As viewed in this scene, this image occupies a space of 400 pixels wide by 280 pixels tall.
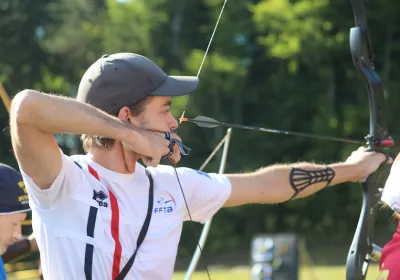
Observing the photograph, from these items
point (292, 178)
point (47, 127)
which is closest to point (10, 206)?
point (47, 127)

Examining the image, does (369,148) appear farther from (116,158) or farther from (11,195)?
(11,195)

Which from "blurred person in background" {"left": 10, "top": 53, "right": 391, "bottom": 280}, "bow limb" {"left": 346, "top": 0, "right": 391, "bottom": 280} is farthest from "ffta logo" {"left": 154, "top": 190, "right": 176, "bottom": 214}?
"bow limb" {"left": 346, "top": 0, "right": 391, "bottom": 280}

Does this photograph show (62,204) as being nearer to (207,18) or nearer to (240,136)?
(240,136)

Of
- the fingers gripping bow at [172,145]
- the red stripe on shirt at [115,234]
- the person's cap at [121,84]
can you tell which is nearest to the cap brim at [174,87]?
the person's cap at [121,84]

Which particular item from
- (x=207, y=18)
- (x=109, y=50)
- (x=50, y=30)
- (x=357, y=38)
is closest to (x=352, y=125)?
(x=207, y=18)

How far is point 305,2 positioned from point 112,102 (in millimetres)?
20844

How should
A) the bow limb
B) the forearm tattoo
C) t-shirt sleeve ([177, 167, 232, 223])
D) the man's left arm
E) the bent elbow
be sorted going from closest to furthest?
the bent elbow
t-shirt sleeve ([177, 167, 232, 223])
the man's left arm
the forearm tattoo
the bow limb

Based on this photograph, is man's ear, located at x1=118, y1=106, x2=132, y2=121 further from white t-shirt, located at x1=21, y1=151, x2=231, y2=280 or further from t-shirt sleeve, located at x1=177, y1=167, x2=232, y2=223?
t-shirt sleeve, located at x1=177, y1=167, x2=232, y2=223

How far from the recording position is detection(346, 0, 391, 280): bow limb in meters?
3.26

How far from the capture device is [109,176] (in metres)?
2.43

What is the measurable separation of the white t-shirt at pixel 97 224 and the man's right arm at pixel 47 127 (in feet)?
0.19

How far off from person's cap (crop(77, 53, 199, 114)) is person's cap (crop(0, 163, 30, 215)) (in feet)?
1.69

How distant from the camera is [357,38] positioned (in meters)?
3.48

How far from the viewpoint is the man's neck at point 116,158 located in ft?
8.07
